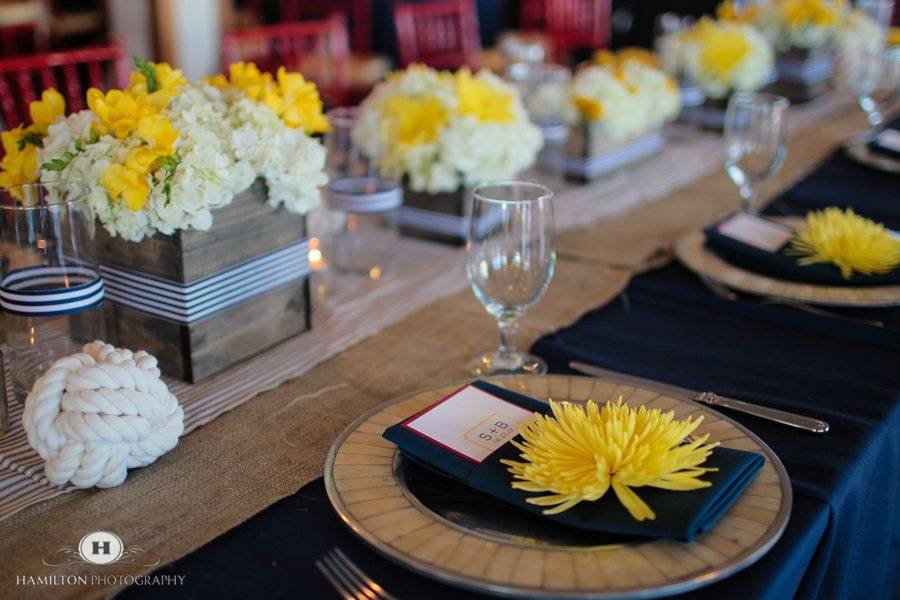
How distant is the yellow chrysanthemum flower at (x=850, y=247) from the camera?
4.17ft

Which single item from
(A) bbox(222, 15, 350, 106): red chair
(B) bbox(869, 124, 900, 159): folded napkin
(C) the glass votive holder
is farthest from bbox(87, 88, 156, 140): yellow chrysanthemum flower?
(B) bbox(869, 124, 900, 159): folded napkin

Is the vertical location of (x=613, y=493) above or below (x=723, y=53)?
below

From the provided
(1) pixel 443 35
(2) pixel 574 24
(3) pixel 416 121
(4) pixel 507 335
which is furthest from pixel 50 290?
(2) pixel 574 24

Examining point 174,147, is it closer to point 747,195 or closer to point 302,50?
point 747,195

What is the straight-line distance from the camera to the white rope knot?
82cm

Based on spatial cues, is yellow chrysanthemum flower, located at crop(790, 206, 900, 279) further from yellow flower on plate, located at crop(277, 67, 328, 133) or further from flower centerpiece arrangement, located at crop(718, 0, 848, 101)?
flower centerpiece arrangement, located at crop(718, 0, 848, 101)

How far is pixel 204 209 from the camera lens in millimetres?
1019

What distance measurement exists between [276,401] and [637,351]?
0.44 metres

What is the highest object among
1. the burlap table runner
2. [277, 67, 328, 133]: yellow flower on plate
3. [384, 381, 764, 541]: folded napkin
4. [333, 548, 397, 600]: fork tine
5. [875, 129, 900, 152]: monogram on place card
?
[277, 67, 328, 133]: yellow flower on plate

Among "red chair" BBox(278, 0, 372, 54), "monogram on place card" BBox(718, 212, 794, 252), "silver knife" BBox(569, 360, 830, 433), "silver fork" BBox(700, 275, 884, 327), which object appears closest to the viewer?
"silver knife" BBox(569, 360, 830, 433)

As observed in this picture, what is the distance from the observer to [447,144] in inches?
58.0

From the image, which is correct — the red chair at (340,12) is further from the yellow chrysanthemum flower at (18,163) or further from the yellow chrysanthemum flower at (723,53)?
the yellow chrysanthemum flower at (18,163)

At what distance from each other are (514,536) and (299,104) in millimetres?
646

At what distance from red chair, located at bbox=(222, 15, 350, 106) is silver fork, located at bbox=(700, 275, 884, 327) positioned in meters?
1.37
